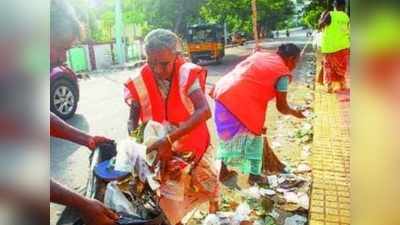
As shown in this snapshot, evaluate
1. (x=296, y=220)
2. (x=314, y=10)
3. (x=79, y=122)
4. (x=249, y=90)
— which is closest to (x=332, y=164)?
(x=296, y=220)

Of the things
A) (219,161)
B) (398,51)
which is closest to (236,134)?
(219,161)

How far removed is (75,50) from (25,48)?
414mm

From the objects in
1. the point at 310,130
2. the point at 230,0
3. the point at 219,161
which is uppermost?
the point at 230,0

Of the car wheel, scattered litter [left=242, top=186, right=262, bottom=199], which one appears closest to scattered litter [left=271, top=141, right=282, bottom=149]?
scattered litter [left=242, top=186, right=262, bottom=199]

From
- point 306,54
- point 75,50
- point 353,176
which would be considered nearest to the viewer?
point 353,176

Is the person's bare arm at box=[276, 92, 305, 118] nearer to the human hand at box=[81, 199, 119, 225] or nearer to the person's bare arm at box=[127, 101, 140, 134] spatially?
the person's bare arm at box=[127, 101, 140, 134]

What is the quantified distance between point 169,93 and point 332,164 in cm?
59

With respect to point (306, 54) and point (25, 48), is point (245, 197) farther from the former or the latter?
point (25, 48)

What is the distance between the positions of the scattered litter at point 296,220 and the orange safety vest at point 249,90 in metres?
0.42

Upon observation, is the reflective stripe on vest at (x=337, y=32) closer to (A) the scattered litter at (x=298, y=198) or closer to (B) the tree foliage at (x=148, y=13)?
(B) the tree foliage at (x=148, y=13)

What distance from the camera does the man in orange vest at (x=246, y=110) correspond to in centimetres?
213

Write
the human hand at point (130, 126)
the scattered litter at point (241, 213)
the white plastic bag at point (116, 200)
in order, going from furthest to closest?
1. the scattered litter at point (241, 213)
2. the human hand at point (130, 126)
3. the white plastic bag at point (116, 200)

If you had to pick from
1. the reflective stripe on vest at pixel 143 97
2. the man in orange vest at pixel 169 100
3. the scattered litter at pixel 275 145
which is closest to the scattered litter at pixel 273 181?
the scattered litter at pixel 275 145

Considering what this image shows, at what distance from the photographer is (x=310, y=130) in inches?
85.1
